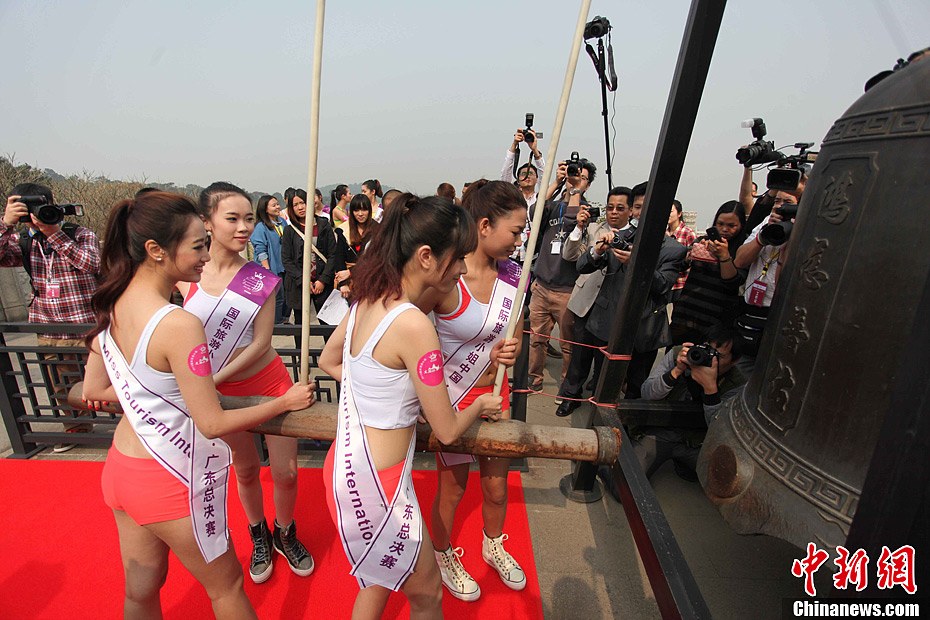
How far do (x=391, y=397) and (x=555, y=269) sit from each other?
3.07m

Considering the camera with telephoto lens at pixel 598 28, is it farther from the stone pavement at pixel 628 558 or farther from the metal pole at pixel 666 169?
the stone pavement at pixel 628 558

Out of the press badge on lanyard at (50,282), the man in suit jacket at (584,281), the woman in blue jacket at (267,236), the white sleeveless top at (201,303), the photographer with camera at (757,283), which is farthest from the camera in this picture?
the woman in blue jacket at (267,236)

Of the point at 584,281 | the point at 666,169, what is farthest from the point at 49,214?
the point at 584,281

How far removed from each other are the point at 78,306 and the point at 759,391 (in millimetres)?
4109

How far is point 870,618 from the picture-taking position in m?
0.81

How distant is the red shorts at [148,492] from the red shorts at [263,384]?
1.99 feet

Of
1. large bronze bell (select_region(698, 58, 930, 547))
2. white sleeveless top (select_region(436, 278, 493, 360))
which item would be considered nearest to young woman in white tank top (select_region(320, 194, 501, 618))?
white sleeveless top (select_region(436, 278, 493, 360))

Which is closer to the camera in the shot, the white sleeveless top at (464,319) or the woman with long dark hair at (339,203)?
the white sleeveless top at (464,319)

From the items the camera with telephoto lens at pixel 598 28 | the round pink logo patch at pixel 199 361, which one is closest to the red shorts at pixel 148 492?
the round pink logo patch at pixel 199 361

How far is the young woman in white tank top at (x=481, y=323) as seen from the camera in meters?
1.83

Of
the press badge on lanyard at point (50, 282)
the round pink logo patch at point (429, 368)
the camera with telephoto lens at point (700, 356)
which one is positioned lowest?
the press badge on lanyard at point (50, 282)

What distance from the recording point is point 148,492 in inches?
52.9

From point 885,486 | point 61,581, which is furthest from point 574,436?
point 61,581

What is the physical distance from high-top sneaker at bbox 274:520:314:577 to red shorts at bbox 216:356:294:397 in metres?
0.72
